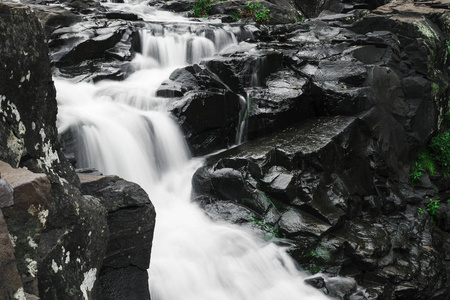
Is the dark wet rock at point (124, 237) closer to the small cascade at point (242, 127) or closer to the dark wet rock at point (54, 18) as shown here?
the small cascade at point (242, 127)

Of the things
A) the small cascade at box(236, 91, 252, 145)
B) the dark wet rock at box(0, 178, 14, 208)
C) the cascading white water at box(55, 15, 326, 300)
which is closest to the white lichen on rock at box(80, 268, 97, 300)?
the dark wet rock at box(0, 178, 14, 208)

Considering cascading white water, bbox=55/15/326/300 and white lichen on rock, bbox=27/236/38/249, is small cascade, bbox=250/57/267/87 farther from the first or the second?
white lichen on rock, bbox=27/236/38/249

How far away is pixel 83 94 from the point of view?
7.42 metres

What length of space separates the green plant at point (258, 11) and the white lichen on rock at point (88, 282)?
11920 mm

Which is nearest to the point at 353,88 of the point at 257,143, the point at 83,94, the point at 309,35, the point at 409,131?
the point at 409,131

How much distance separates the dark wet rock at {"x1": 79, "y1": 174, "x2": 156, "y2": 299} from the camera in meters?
3.45

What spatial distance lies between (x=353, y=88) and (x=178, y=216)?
4.33 m

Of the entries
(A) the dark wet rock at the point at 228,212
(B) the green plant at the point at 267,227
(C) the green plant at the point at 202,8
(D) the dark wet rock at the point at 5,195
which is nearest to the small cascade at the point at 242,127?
(A) the dark wet rock at the point at 228,212

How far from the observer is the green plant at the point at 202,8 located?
14297 mm

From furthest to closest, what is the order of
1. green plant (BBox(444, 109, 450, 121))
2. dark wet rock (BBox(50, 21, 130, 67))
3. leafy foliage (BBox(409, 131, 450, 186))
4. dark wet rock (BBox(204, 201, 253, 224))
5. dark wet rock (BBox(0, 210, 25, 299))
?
1. green plant (BBox(444, 109, 450, 121))
2. dark wet rock (BBox(50, 21, 130, 67))
3. leafy foliage (BBox(409, 131, 450, 186))
4. dark wet rock (BBox(204, 201, 253, 224))
5. dark wet rock (BBox(0, 210, 25, 299))

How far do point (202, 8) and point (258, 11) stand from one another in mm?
2100

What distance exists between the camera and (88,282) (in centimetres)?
279

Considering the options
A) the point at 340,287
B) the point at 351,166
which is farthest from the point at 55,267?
the point at 351,166

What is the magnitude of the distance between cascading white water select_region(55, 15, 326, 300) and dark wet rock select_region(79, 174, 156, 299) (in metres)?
0.78
